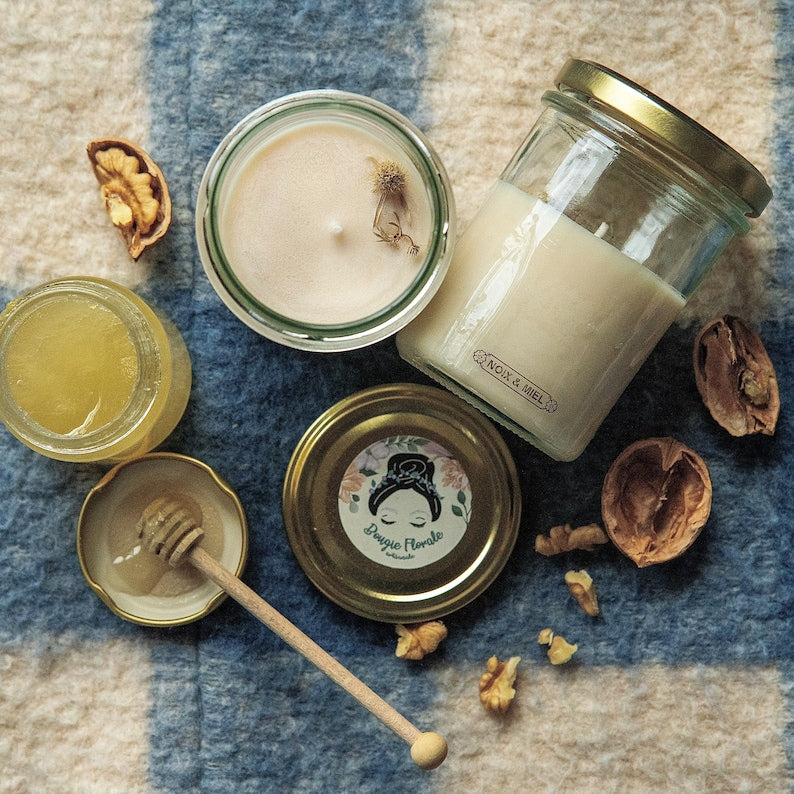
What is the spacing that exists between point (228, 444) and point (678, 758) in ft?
1.57

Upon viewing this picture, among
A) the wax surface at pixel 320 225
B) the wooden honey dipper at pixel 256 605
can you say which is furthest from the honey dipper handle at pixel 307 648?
the wax surface at pixel 320 225

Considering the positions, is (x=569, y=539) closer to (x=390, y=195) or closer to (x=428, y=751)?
(x=428, y=751)

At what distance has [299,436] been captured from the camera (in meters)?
0.75

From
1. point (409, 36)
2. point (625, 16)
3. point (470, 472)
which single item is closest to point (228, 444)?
point (470, 472)

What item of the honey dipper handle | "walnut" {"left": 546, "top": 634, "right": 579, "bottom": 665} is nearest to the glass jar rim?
the honey dipper handle

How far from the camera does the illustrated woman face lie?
0.73 metres

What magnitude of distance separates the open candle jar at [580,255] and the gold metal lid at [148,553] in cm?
23

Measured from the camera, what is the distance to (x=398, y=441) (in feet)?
2.40

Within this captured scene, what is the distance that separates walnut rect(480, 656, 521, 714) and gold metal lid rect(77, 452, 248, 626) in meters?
0.23

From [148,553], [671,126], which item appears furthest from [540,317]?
[148,553]

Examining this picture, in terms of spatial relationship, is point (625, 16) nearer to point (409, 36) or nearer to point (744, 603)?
point (409, 36)

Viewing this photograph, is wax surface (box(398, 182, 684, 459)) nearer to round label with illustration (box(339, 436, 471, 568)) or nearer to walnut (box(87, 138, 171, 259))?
round label with illustration (box(339, 436, 471, 568))

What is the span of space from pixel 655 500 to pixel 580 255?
252mm

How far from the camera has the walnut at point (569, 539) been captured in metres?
0.74
